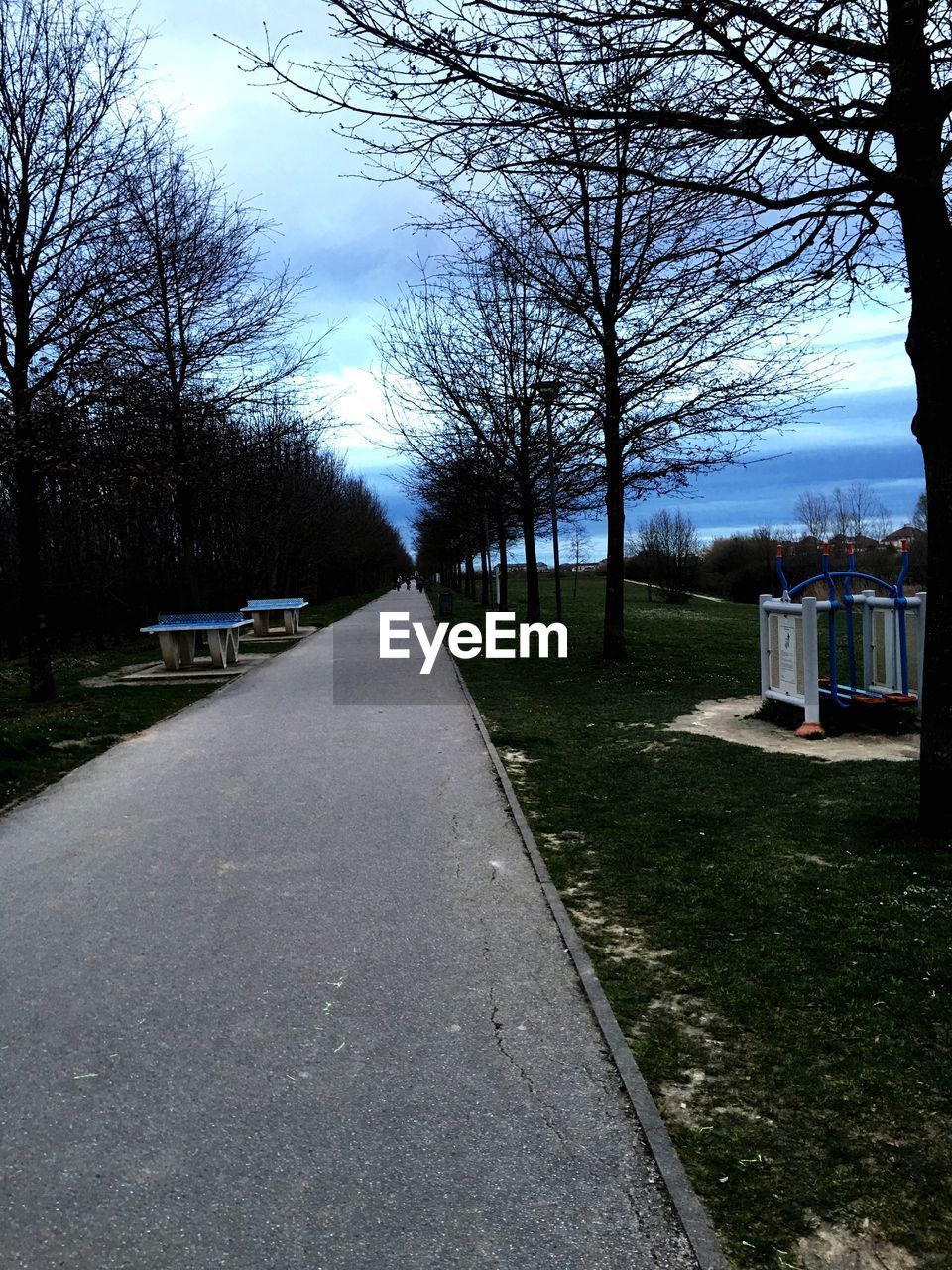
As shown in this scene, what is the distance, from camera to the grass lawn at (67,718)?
339 inches

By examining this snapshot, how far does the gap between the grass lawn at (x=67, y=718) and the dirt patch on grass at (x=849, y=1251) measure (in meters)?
6.79

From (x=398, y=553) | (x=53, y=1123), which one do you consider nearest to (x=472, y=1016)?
(x=53, y=1123)

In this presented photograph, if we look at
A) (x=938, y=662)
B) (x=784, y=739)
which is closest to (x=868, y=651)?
(x=784, y=739)

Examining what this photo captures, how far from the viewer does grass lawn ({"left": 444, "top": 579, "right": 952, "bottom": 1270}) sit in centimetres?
259

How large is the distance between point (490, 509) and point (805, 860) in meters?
21.0

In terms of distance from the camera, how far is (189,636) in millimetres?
17750

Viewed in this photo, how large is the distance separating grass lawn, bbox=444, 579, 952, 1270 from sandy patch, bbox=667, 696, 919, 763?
36 centimetres

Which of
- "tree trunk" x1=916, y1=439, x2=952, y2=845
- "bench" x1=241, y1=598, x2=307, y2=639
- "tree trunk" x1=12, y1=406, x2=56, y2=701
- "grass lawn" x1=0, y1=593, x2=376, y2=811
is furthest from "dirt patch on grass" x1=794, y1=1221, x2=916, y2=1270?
"bench" x1=241, y1=598, x2=307, y2=639

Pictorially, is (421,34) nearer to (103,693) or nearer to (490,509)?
(103,693)

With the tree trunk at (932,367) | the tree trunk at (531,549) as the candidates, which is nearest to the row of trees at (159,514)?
→ the tree trunk at (531,549)

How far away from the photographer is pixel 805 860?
554 centimetres

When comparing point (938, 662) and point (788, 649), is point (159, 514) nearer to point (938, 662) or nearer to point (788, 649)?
point (788, 649)

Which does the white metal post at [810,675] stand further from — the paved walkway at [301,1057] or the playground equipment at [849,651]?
the paved walkway at [301,1057]

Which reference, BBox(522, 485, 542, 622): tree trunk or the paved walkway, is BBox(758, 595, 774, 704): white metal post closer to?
the paved walkway
